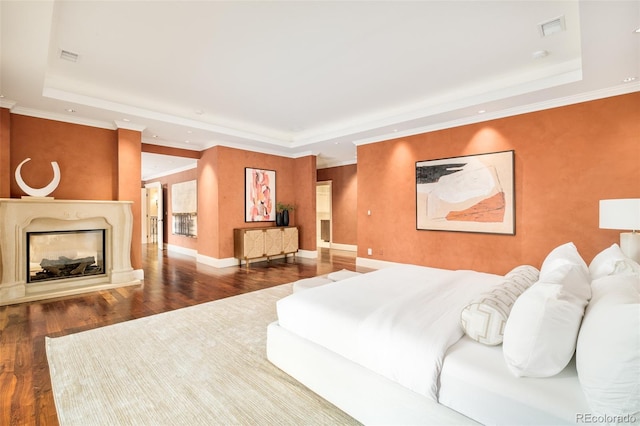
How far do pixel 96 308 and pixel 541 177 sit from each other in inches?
246

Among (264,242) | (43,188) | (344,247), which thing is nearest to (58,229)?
(43,188)

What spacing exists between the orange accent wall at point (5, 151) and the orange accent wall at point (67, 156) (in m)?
0.12

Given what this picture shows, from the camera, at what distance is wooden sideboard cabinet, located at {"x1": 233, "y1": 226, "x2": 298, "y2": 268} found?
20.8 ft

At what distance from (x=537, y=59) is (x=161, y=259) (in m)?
8.26

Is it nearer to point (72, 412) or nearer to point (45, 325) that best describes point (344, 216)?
point (45, 325)

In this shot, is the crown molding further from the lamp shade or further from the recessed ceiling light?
the lamp shade

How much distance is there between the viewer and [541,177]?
416cm

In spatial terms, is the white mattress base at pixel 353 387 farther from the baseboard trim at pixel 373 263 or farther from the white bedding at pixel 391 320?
the baseboard trim at pixel 373 263

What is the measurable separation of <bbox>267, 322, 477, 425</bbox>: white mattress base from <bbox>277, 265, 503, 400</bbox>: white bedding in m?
0.05

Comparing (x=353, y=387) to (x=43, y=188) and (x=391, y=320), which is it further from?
(x=43, y=188)

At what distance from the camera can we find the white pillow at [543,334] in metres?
1.21

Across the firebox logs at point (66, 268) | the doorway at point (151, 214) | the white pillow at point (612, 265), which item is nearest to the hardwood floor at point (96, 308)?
the firebox logs at point (66, 268)

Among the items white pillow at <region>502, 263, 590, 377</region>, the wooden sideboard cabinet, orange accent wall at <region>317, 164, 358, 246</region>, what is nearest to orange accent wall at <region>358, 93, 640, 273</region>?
the wooden sideboard cabinet

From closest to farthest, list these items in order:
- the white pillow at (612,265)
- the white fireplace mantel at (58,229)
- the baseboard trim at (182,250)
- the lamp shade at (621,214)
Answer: the white pillow at (612,265)
the lamp shade at (621,214)
the white fireplace mantel at (58,229)
the baseboard trim at (182,250)
